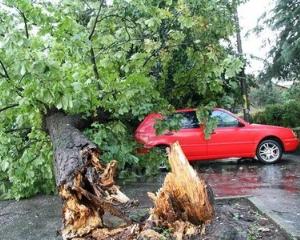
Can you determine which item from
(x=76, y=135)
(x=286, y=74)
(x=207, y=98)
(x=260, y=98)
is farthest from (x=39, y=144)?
(x=260, y=98)

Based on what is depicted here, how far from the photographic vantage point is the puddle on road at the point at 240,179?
7.93m

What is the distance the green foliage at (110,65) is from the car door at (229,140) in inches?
137

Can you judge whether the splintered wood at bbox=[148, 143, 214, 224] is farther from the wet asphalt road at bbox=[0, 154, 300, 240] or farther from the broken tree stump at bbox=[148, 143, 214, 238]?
the wet asphalt road at bbox=[0, 154, 300, 240]

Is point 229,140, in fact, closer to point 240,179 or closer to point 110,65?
point 240,179

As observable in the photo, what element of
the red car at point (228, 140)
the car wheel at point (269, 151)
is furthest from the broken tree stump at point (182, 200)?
the car wheel at point (269, 151)

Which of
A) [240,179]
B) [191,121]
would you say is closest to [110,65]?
[240,179]

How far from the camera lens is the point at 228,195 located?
297 inches

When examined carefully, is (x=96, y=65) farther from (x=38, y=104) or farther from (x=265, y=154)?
(x=265, y=154)

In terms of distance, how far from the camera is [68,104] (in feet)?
15.9

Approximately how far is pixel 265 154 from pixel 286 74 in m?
5.29

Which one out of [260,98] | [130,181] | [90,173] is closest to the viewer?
[90,173]

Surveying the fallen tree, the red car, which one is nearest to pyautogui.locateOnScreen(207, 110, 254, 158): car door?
the red car

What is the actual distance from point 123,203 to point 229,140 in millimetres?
7452

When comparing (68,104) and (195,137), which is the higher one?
(68,104)
